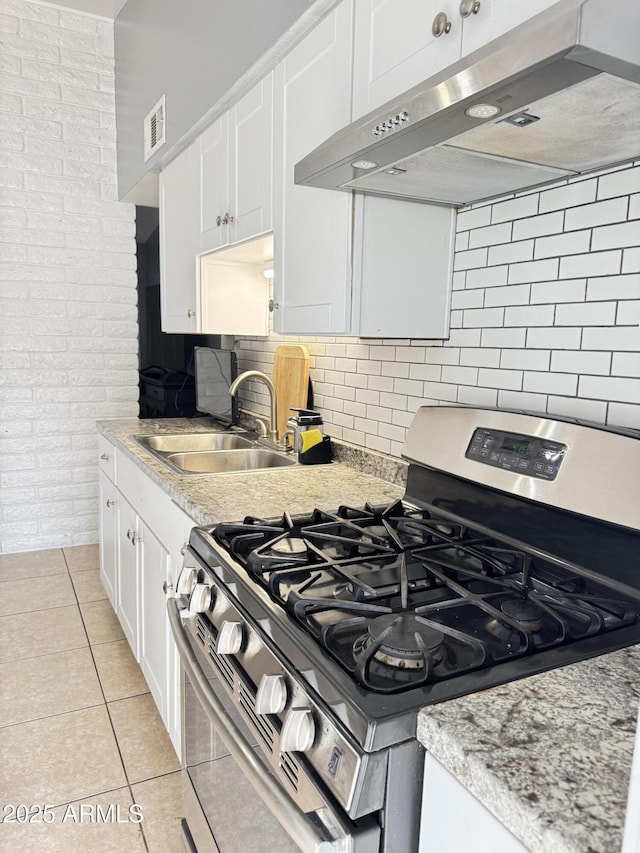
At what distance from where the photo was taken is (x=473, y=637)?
817mm

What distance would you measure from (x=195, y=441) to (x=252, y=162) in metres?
1.29

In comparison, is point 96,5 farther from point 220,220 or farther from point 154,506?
point 154,506

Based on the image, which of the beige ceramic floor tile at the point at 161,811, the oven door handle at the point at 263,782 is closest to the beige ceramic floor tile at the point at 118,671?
the beige ceramic floor tile at the point at 161,811

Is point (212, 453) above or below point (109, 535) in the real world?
above

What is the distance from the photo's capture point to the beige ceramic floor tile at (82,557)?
3473 mm

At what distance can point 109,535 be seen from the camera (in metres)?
2.80

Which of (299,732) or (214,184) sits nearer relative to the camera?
(299,732)

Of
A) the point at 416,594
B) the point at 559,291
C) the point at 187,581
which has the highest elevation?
the point at 559,291

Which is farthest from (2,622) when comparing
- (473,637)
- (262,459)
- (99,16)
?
(99,16)

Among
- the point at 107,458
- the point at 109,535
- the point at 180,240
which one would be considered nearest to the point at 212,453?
the point at 107,458

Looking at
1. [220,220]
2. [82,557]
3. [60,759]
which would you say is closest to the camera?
[60,759]

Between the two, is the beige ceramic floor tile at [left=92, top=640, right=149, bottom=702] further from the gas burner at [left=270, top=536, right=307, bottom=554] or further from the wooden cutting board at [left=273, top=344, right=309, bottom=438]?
the gas burner at [left=270, top=536, right=307, bottom=554]

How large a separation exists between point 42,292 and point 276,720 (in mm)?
3318

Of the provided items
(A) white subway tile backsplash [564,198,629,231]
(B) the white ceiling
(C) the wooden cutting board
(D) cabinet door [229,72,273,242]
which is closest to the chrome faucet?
(C) the wooden cutting board
